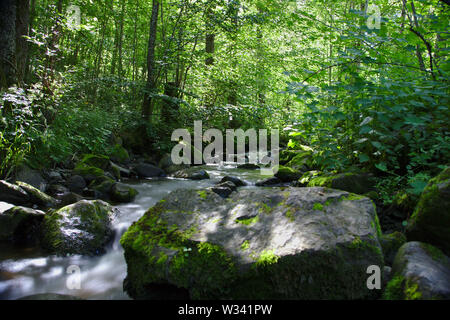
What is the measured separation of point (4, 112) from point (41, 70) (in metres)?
1.62

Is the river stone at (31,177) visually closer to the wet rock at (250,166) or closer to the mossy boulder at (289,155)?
the wet rock at (250,166)

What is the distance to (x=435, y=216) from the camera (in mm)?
2639

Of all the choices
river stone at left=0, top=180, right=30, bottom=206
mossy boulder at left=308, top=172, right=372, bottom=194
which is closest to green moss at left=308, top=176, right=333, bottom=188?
mossy boulder at left=308, top=172, right=372, bottom=194

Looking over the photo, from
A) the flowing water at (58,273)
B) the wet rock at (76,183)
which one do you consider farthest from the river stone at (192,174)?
the flowing water at (58,273)

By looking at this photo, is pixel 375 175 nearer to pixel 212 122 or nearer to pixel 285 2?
pixel 212 122

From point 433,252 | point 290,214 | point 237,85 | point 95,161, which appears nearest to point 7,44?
point 95,161

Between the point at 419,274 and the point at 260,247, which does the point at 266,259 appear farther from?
the point at 419,274

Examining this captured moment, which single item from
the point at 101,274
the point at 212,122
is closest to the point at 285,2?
the point at 212,122

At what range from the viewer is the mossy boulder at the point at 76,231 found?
390 centimetres

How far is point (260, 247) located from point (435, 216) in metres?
1.66

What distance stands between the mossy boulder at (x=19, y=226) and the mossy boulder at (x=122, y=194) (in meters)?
1.86

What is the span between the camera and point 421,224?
9.02 ft

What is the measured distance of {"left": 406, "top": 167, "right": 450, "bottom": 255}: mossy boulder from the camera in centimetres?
260
